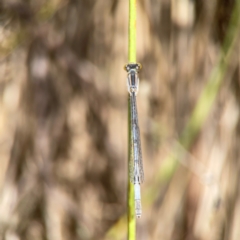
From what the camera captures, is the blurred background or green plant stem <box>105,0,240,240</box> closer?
green plant stem <box>105,0,240,240</box>

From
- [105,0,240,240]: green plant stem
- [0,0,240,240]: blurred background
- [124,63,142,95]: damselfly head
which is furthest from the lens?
[0,0,240,240]: blurred background

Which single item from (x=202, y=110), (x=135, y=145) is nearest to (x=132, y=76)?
(x=135, y=145)

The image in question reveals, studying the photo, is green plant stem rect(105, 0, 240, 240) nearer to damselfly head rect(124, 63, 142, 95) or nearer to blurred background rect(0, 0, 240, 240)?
blurred background rect(0, 0, 240, 240)

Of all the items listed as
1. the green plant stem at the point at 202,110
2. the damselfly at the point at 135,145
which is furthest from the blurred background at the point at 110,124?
the damselfly at the point at 135,145

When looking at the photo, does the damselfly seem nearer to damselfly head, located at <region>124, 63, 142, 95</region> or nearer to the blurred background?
damselfly head, located at <region>124, 63, 142, 95</region>

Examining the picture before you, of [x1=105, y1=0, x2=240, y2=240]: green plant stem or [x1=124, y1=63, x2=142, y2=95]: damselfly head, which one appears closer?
[x1=124, y1=63, x2=142, y2=95]: damselfly head

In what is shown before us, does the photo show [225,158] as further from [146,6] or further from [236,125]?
[146,6]

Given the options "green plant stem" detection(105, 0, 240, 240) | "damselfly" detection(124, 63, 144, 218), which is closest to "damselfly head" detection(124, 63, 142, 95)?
"damselfly" detection(124, 63, 144, 218)

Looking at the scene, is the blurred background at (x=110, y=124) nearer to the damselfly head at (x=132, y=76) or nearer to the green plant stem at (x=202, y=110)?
the green plant stem at (x=202, y=110)

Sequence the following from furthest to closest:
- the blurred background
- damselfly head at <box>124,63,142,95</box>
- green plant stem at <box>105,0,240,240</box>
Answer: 1. the blurred background
2. green plant stem at <box>105,0,240,240</box>
3. damselfly head at <box>124,63,142,95</box>
